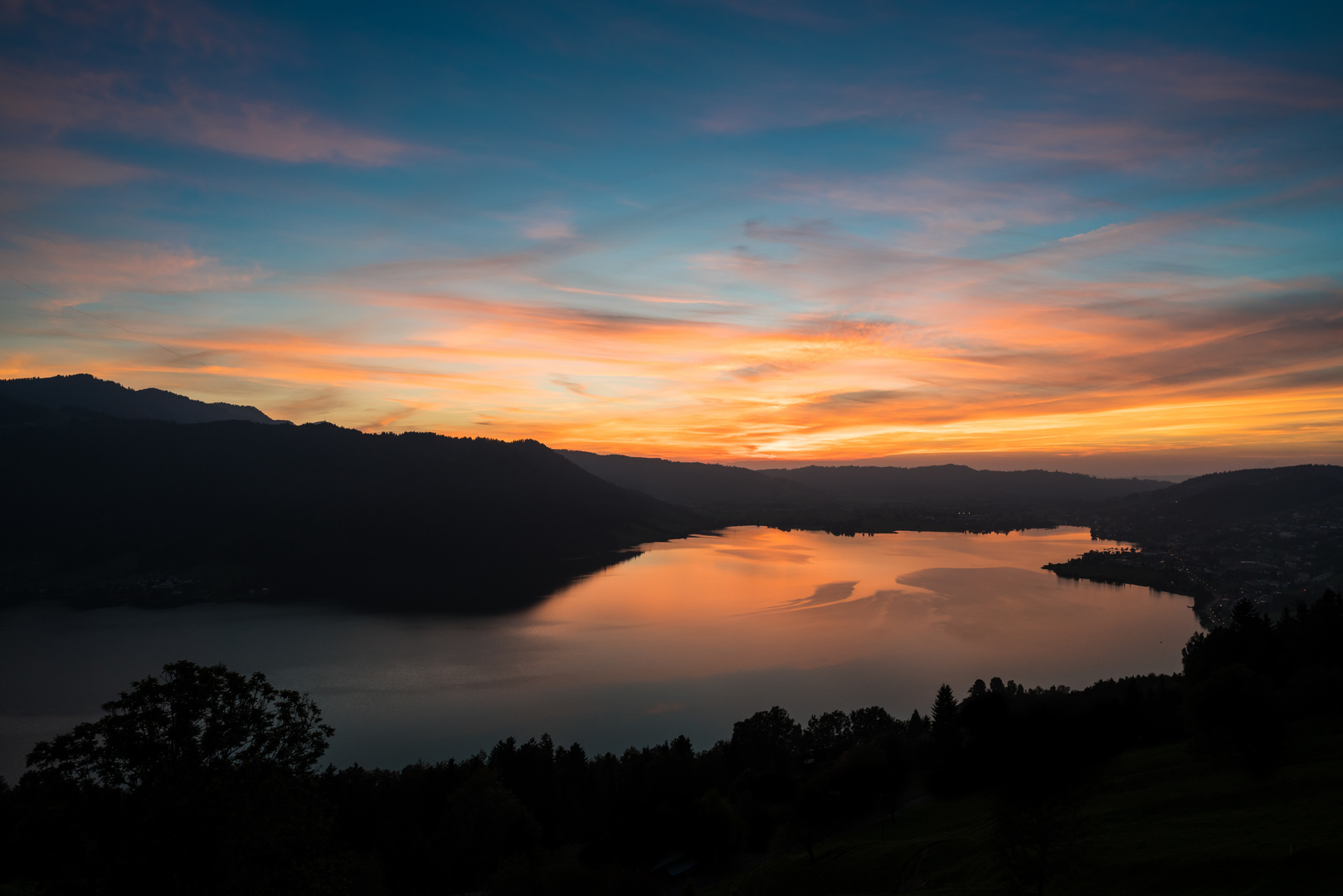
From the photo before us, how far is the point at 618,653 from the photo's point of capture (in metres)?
65.8

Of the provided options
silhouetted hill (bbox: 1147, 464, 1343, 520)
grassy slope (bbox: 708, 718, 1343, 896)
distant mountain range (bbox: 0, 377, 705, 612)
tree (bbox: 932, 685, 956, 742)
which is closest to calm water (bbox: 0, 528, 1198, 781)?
tree (bbox: 932, 685, 956, 742)

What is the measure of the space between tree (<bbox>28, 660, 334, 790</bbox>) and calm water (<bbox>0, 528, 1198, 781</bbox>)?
34575 mm

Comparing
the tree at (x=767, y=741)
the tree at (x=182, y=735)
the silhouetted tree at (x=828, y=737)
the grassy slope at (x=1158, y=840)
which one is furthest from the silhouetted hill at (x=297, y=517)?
the tree at (x=182, y=735)

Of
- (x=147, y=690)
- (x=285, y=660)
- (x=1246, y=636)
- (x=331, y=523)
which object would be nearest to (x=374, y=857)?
(x=147, y=690)

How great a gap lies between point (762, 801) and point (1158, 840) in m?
19.0

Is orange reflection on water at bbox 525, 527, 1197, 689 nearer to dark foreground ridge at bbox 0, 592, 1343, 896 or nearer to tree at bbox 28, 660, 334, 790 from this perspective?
dark foreground ridge at bbox 0, 592, 1343, 896

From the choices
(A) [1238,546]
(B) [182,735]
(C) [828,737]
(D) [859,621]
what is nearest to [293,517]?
(D) [859,621]

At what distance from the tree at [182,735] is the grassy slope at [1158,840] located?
1619 cm

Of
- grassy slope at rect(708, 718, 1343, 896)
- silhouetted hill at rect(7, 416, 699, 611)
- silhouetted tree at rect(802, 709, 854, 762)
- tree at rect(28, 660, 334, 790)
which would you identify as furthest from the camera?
silhouetted hill at rect(7, 416, 699, 611)

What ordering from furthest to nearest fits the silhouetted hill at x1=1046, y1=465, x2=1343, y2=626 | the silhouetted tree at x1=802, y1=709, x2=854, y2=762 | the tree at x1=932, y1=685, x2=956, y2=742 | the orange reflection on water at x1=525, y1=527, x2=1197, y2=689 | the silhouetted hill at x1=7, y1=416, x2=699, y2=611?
the silhouetted hill at x1=7, y1=416, x2=699, y2=611 → the silhouetted hill at x1=1046, y1=465, x2=1343, y2=626 → the orange reflection on water at x1=525, y1=527, x2=1197, y2=689 → the silhouetted tree at x1=802, y1=709, x2=854, y2=762 → the tree at x1=932, y1=685, x2=956, y2=742

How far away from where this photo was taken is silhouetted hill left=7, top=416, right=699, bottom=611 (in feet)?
353

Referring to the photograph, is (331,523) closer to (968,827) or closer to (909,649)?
(909,649)

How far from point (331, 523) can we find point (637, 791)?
124088mm

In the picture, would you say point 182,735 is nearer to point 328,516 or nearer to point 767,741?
point 767,741
